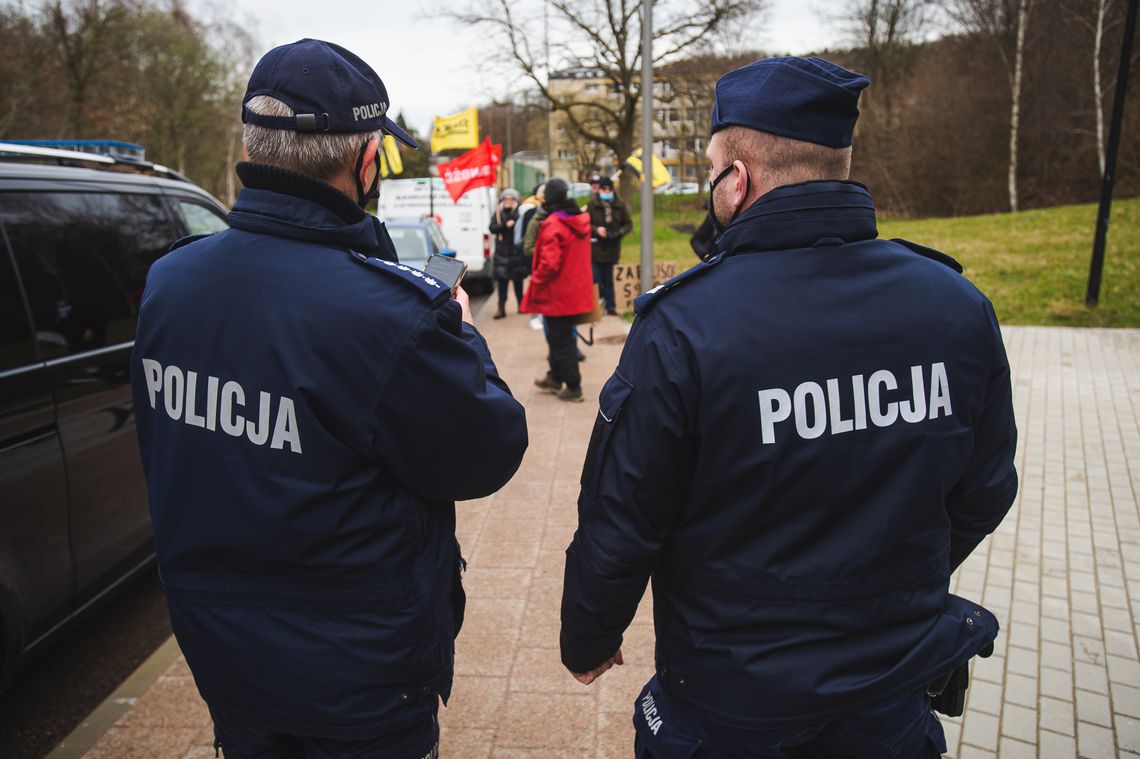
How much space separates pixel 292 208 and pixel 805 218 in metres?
1.00

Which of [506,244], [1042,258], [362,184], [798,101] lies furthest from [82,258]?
[1042,258]

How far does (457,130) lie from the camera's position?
14039mm

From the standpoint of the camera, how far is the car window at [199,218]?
436 centimetres

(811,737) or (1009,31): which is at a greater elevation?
(1009,31)

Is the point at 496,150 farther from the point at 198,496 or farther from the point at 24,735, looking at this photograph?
the point at 198,496

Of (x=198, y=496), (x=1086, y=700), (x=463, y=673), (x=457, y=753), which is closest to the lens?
(x=198, y=496)

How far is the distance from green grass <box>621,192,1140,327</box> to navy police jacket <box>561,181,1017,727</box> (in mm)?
10261

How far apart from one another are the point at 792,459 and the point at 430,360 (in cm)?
70

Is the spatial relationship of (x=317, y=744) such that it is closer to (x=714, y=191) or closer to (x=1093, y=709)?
(x=714, y=191)

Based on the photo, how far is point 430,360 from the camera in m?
1.54

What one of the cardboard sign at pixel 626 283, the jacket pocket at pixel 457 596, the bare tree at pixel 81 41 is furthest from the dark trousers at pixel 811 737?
the bare tree at pixel 81 41

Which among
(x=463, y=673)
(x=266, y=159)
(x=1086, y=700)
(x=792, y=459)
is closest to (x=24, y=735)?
(x=463, y=673)

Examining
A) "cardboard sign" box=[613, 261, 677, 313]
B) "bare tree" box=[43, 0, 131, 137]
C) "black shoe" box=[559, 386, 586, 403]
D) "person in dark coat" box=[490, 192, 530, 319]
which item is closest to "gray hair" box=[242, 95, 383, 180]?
"black shoe" box=[559, 386, 586, 403]

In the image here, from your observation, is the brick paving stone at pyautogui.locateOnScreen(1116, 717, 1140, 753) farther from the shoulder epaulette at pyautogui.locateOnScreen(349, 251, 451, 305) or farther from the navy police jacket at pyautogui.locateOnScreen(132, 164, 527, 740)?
the shoulder epaulette at pyautogui.locateOnScreen(349, 251, 451, 305)
